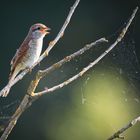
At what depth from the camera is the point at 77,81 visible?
5.81 meters

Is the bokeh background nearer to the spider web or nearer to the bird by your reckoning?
the spider web

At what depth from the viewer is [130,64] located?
17.2 ft

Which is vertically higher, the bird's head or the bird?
the bird's head

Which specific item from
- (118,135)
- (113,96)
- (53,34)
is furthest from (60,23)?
(118,135)

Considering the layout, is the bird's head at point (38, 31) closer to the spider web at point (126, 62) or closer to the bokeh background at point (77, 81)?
the spider web at point (126, 62)

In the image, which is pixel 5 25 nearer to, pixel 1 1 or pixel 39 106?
pixel 1 1

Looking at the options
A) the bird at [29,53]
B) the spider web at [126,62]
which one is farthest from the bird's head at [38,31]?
the spider web at [126,62]

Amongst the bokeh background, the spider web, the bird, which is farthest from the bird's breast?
the bokeh background

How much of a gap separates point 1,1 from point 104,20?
1.11 m

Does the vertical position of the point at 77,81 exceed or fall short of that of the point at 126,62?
→ it falls short

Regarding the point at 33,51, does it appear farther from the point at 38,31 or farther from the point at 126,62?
the point at 126,62

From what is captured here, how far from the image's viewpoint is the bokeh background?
18.0ft

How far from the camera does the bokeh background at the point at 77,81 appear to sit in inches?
216

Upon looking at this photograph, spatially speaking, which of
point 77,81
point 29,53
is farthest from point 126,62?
point 29,53
